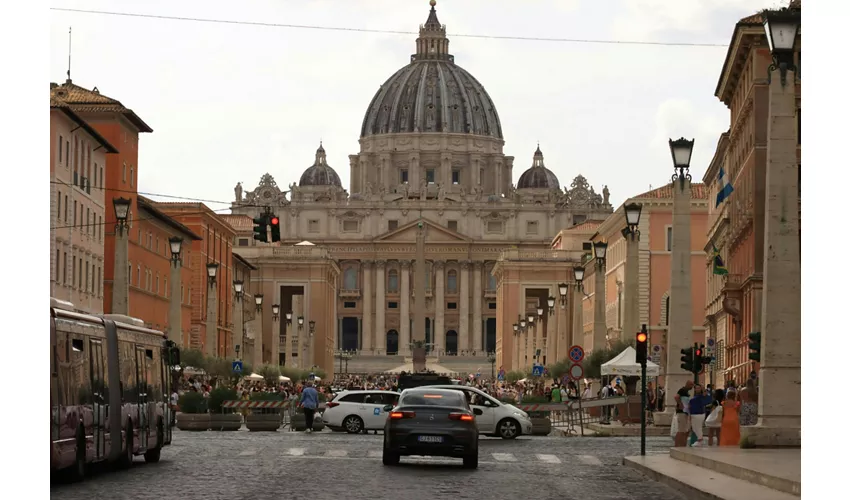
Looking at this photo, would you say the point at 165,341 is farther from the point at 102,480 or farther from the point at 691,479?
the point at 691,479

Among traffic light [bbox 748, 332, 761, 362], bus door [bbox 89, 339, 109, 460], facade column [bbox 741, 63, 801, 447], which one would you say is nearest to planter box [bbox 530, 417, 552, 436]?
traffic light [bbox 748, 332, 761, 362]

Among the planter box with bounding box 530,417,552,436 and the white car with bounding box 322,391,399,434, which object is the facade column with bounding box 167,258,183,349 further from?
the planter box with bounding box 530,417,552,436

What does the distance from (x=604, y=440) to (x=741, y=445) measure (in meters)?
14.6

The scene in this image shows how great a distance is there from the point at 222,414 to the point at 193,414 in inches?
31.7

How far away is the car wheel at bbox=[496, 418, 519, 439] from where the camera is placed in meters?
41.2

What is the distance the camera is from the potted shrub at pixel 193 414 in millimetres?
47156

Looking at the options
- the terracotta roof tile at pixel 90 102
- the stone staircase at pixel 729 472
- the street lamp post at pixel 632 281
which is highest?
the terracotta roof tile at pixel 90 102

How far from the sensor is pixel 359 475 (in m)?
24.3

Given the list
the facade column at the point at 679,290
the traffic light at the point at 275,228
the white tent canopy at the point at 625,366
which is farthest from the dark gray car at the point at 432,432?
the white tent canopy at the point at 625,366

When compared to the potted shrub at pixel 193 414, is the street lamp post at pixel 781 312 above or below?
Result: above

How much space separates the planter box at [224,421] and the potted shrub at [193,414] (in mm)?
164

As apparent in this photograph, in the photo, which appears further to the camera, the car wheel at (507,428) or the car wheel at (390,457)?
the car wheel at (507,428)

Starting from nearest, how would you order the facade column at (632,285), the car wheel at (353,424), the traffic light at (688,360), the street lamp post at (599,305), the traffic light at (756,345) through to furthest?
the traffic light at (756,345) < the traffic light at (688,360) < the car wheel at (353,424) < the facade column at (632,285) < the street lamp post at (599,305)

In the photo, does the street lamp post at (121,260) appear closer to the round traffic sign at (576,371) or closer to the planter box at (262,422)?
the planter box at (262,422)
